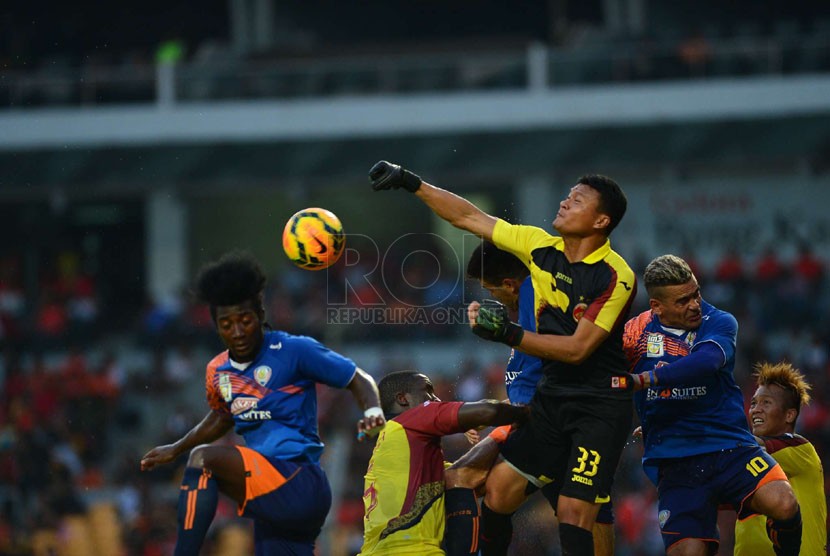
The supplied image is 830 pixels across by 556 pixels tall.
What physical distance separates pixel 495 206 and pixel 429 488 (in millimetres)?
16002

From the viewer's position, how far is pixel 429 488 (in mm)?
6281

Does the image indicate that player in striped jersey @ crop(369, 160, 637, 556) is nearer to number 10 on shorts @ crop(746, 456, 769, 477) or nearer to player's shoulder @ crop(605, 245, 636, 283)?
player's shoulder @ crop(605, 245, 636, 283)

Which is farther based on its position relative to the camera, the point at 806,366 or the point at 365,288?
the point at 365,288

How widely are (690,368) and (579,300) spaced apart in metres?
0.75

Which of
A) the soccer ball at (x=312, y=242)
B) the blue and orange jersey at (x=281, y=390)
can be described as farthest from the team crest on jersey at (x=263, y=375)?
the soccer ball at (x=312, y=242)

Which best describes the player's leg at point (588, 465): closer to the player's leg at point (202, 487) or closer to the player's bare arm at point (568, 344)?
the player's bare arm at point (568, 344)

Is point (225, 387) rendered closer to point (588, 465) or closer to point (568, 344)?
point (568, 344)

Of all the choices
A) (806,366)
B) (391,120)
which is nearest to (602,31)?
(391,120)

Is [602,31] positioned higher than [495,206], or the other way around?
[602,31]

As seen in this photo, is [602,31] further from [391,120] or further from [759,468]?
[759,468]

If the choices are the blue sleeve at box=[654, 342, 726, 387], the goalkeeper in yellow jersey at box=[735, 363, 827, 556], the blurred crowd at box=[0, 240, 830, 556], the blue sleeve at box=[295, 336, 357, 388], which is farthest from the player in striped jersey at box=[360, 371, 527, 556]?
the blurred crowd at box=[0, 240, 830, 556]

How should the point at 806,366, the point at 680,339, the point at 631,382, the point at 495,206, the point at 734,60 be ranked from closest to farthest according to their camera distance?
1. the point at 631,382
2. the point at 680,339
3. the point at 806,366
4. the point at 734,60
5. the point at 495,206

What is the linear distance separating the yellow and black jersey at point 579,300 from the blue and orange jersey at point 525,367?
0.18m

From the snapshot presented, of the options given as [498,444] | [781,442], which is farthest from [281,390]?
[781,442]
